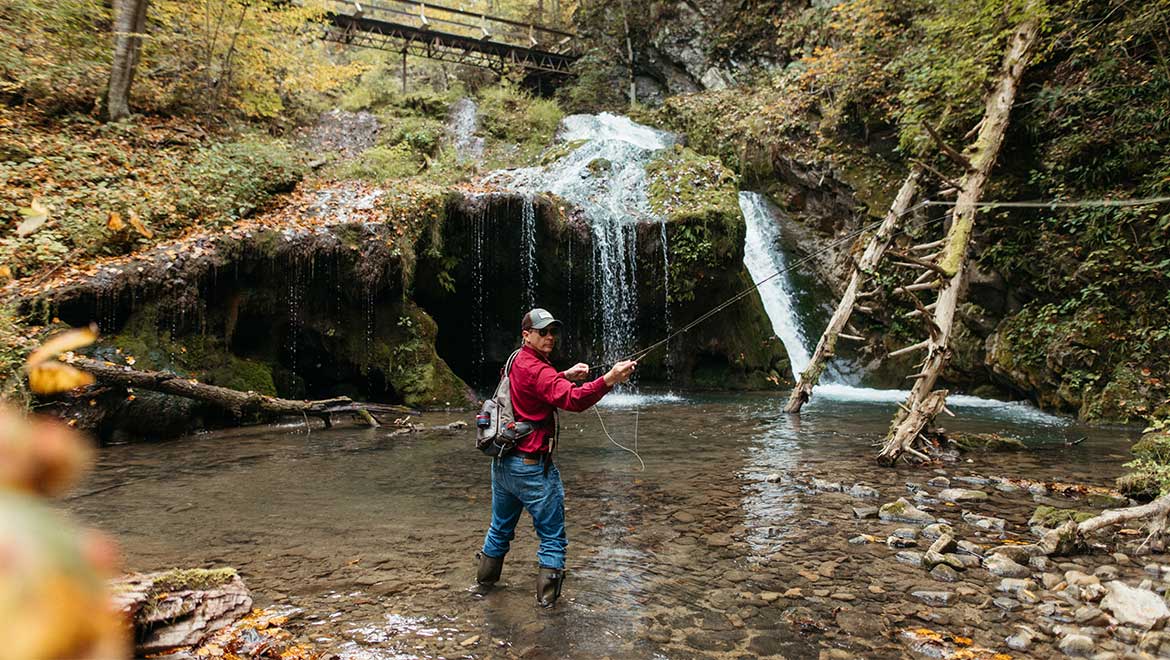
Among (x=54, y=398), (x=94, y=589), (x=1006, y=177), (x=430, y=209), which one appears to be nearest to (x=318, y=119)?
(x=430, y=209)

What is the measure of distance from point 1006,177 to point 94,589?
15989mm

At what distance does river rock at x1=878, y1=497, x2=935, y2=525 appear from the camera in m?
5.81

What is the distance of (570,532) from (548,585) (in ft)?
5.07

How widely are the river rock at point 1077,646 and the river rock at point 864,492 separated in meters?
3.05

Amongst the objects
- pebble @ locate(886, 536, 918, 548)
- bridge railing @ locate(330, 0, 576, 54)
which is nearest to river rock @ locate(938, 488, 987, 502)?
pebble @ locate(886, 536, 918, 548)

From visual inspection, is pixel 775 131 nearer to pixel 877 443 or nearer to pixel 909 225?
pixel 909 225

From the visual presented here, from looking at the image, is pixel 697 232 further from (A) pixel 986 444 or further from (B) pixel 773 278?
(A) pixel 986 444

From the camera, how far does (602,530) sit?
19.1ft

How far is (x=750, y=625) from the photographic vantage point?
12.9 feet

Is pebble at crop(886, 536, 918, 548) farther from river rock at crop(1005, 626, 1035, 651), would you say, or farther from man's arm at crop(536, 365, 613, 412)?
man's arm at crop(536, 365, 613, 412)

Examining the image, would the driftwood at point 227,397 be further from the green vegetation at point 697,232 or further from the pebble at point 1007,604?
the pebble at point 1007,604

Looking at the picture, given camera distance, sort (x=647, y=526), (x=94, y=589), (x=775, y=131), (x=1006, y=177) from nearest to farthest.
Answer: (x=94, y=589), (x=647, y=526), (x=1006, y=177), (x=775, y=131)

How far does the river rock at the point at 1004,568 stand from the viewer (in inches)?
179

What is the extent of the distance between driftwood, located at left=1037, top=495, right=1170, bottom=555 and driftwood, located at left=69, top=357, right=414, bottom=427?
33.2 feet
